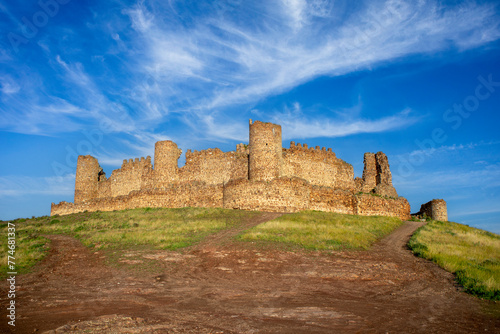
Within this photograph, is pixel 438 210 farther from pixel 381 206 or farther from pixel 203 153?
pixel 203 153

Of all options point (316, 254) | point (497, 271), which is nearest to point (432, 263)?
point (497, 271)

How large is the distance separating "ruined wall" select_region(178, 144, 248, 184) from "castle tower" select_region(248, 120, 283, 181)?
4727 millimetres

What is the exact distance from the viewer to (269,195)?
92.3 ft

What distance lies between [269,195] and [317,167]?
41.0ft

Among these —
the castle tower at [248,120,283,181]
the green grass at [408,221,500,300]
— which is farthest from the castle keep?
the green grass at [408,221,500,300]

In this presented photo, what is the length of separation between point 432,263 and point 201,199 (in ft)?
69.9

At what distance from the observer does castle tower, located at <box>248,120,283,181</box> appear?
1189 inches

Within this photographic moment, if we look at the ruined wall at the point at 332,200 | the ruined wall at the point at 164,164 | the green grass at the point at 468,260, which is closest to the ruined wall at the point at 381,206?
the ruined wall at the point at 332,200

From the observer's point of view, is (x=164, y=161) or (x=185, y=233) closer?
(x=185, y=233)

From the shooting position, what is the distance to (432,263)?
14.2 m

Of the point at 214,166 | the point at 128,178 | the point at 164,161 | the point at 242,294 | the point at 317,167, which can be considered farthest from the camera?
the point at 128,178

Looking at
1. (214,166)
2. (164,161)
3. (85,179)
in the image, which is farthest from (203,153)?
(85,179)

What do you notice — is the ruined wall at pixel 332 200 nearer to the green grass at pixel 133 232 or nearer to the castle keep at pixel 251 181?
the castle keep at pixel 251 181

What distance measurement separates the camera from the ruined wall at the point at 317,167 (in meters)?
37.3
